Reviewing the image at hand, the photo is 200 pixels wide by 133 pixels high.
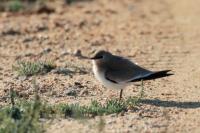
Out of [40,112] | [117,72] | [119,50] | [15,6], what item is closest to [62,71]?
[117,72]

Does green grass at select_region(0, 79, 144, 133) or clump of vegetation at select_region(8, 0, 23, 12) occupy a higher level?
clump of vegetation at select_region(8, 0, 23, 12)

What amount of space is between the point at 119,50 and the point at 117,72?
3.78 meters

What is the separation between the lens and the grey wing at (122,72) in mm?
8789

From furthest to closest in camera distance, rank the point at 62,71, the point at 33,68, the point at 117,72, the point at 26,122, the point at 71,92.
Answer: the point at 62,71
the point at 33,68
the point at 71,92
the point at 117,72
the point at 26,122

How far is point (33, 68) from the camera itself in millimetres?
10453

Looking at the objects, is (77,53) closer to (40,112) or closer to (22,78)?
(22,78)

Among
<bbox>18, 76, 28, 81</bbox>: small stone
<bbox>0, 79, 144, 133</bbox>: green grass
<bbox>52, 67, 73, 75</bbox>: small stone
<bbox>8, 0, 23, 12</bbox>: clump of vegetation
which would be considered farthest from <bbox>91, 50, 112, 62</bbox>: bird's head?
<bbox>8, 0, 23, 12</bbox>: clump of vegetation

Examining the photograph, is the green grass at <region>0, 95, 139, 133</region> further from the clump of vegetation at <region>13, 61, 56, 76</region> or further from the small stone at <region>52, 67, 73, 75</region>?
the small stone at <region>52, 67, 73, 75</region>

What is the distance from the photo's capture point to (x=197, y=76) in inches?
416

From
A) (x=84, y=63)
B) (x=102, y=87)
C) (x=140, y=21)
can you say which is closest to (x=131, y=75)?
(x=102, y=87)

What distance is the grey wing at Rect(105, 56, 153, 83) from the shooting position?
879 cm

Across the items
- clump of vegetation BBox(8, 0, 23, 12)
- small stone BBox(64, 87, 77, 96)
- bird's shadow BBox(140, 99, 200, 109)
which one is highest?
clump of vegetation BBox(8, 0, 23, 12)

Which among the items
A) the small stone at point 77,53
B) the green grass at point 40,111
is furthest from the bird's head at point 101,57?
Answer: the small stone at point 77,53

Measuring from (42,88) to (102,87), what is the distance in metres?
0.76
